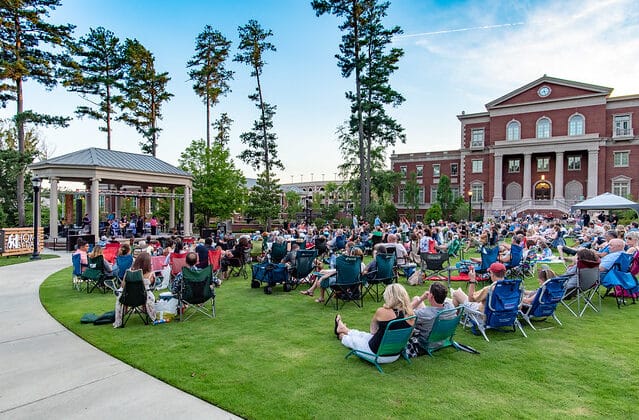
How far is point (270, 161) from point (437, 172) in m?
29.6

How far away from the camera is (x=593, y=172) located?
41.9m

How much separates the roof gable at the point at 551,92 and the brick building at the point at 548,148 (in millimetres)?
93

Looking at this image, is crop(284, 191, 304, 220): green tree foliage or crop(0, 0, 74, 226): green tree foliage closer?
crop(0, 0, 74, 226): green tree foliage

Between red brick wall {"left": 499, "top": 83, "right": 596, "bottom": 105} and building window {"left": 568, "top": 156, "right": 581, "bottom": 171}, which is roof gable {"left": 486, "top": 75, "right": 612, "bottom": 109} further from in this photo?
building window {"left": 568, "top": 156, "right": 581, "bottom": 171}

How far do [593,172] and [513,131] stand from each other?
32.0 feet

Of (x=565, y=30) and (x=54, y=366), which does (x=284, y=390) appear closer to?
(x=54, y=366)

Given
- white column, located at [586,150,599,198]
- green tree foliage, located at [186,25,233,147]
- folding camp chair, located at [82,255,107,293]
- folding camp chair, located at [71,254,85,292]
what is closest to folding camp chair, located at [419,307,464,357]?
folding camp chair, located at [82,255,107,293]

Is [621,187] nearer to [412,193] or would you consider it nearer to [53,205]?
[412,193]

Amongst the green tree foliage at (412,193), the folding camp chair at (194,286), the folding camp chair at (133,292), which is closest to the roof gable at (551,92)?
the green tree foliage at (412,193)

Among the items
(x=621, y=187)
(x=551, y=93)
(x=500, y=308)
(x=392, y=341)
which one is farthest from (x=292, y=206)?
(x=392, y=341)

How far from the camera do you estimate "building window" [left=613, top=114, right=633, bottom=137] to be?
41534 millimetres

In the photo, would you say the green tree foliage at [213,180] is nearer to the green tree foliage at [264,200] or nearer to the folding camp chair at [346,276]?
the green tree foliage at [264,200]

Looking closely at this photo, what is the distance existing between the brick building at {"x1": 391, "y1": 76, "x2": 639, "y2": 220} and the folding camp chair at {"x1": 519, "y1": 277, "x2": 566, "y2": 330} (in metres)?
42.0

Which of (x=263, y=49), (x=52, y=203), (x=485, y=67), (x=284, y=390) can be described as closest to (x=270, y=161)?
(x=263, y=49)
